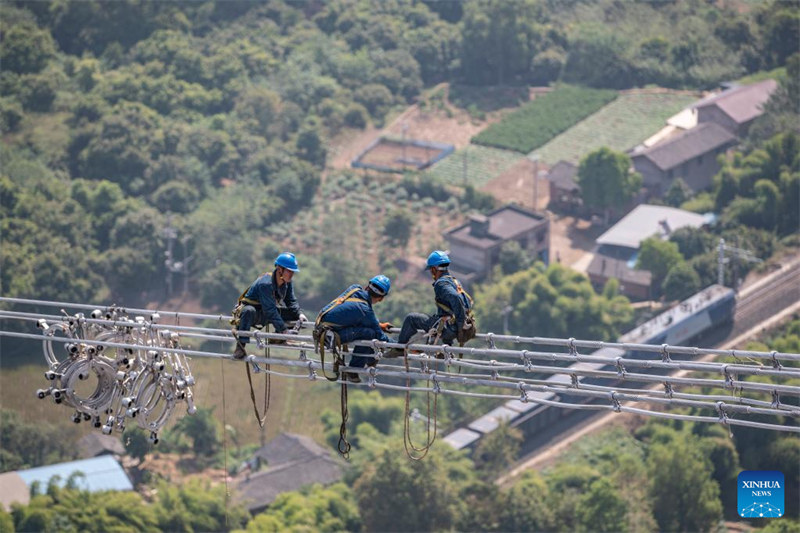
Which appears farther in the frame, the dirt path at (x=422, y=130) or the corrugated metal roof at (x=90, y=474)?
the dirt path at (x=422, y=130)

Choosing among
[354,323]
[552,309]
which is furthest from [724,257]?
[354,323]

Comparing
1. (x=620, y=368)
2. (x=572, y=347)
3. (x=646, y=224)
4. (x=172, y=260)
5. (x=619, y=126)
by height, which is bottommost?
(x=172, y=260)

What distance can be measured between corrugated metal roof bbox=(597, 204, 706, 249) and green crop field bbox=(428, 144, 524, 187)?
10388 mm

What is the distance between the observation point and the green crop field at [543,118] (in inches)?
4016

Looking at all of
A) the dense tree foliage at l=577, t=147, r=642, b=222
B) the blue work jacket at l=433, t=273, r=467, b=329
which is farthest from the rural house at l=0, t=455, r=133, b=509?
the blue work jacket at l=433, t=273, r=467, b=329

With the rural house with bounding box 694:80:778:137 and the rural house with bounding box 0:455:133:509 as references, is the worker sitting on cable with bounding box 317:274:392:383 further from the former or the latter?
the rural house with bounding box 694:80:778:137

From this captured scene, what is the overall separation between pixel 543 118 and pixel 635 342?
29.7m

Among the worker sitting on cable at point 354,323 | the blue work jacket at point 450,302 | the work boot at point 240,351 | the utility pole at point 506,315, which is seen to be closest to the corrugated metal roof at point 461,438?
the utility pole at point 506,315

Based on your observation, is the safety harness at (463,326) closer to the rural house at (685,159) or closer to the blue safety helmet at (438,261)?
the blue safety helmet at (438,261)

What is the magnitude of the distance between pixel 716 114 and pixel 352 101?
24077 millimetres

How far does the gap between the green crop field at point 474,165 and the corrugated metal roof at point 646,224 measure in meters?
10.4

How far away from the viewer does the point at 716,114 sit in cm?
10081

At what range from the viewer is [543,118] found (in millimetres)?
104625

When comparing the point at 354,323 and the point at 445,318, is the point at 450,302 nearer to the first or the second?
the point at 445,318
